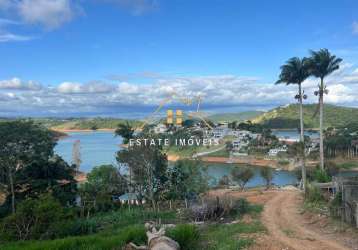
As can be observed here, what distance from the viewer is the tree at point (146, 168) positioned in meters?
21.5

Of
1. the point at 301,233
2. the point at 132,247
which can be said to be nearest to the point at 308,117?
the point at 301,233

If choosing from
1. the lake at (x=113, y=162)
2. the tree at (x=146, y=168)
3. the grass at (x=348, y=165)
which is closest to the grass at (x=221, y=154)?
the lake at (x=113, y=162)

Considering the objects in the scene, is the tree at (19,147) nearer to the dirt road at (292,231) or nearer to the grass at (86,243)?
the dirt road at (292,231)

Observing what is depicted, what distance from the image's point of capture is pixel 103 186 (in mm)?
23641

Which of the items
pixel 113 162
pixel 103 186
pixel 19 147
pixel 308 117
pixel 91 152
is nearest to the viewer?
pixel 19 147

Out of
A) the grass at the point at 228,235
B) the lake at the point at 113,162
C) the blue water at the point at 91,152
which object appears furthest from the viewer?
the blue water at the point at 91,152

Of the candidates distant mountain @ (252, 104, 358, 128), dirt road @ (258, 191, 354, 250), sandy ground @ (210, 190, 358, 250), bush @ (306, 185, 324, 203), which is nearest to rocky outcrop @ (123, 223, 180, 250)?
sandy ground @ (210, 190, 358, 250)

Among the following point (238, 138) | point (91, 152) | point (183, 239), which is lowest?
point (91, 152)

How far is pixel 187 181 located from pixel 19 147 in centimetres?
867

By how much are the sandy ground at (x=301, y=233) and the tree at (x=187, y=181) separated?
712cm

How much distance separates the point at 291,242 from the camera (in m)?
10.0

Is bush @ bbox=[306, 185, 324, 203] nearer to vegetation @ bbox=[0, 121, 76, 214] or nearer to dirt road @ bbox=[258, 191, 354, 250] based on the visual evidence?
dirt road @ bbox=[258, 191, 354, 250]

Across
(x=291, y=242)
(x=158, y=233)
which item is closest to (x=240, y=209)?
(x=291, y=242)

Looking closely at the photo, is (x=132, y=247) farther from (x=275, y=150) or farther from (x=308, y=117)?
(x=308, y=117)
